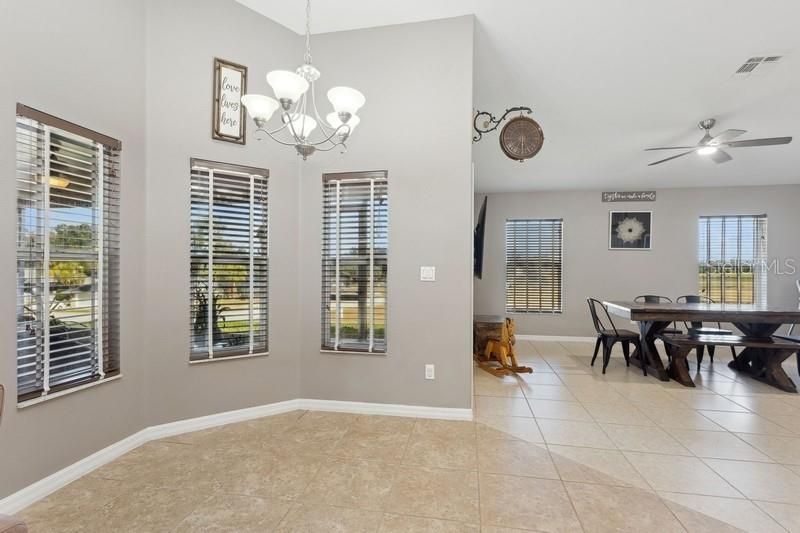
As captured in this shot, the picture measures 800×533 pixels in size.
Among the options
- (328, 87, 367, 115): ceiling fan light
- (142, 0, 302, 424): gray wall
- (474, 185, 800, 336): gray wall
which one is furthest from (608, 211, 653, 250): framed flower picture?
(328, 87, 367, 115): ceiling fan light

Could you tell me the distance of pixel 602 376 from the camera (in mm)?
4387

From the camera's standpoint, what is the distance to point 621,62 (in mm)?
3111

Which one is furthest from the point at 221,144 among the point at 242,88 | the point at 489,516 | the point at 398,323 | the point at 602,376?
the point at 602,376

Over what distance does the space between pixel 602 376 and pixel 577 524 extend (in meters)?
3.05

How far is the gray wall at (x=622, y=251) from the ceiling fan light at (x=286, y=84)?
5.61m

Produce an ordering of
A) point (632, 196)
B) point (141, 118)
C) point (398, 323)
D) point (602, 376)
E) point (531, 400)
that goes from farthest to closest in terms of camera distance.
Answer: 1. point (632, 196)
2. point (602, 376)
3. point (531, 400)
4. point (398, 323)
5. point (141, 118)

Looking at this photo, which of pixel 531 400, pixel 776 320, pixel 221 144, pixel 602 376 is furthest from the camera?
pixel 602 376

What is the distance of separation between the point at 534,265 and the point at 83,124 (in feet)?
21.1

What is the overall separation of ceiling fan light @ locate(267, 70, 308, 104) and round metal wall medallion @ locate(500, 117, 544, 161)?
6.85 ft

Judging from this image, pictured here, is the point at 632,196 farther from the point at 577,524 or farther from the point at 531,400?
the point at 577,524

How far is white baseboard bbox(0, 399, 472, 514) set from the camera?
6.28 feet

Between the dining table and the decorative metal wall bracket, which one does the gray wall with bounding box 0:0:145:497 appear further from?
the dining table

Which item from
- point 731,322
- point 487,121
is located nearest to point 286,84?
point 487,121

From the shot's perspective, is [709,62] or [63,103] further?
[709,62]
